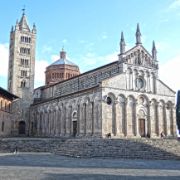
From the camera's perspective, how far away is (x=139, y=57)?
46.9 m

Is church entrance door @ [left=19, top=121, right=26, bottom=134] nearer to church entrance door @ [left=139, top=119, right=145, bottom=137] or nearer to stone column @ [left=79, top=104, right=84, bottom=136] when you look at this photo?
stone column @ [left=79, top=104, right=84, bottom=136]

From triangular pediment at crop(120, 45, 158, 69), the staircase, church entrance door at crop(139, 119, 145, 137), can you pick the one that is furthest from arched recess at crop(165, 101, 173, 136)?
the staircase

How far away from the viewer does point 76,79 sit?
2142 inches

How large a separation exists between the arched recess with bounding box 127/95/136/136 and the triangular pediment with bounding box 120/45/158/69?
223 inches

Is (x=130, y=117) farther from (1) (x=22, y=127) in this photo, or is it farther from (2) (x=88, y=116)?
(1) (x=22, y=127)

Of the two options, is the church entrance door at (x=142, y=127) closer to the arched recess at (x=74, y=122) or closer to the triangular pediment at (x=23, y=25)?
the arched recess at (x=74, y=122)

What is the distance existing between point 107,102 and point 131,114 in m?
4.61

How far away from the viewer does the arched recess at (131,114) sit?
143 ft

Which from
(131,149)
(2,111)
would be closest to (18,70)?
(2,111)

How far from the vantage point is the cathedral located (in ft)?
140

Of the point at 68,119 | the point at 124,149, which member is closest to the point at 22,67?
the point at 68,119

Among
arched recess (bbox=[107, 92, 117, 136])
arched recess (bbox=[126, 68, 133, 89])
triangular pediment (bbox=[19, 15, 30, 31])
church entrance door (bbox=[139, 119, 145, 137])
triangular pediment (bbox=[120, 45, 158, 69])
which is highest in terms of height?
triangular pediment (bbox=[19, 15, 30, 31])

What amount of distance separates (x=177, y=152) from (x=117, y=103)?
43.4 feet

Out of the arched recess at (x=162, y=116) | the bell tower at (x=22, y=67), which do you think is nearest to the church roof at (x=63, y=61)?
the bell tower at (x=22, y=67)
